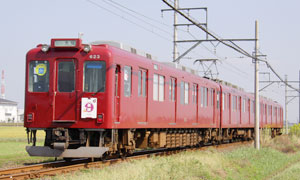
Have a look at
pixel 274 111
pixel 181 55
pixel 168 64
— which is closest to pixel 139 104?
pixel 168 64

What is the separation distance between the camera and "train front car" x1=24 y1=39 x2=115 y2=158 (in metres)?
13.2

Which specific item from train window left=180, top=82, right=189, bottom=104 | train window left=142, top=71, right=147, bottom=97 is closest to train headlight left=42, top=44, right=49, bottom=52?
train window left=142, top=71, right=147, bottom=97

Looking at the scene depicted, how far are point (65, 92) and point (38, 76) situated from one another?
977 millimetres

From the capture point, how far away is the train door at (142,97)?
50.2 feet

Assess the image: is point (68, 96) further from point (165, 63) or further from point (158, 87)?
point (165, 63)

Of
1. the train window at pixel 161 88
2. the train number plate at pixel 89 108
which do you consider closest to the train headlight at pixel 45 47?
the train number plate at pixel 89 108

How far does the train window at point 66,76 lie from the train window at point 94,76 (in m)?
0.38

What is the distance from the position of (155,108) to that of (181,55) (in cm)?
788

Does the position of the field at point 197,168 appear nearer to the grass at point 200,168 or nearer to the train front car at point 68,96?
the grass at point 200,168

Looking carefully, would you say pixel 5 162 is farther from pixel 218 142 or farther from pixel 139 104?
pixel 218 142

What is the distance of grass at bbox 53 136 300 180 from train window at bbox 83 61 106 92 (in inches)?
86.7

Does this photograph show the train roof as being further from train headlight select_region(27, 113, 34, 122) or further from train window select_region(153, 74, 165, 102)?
train headlight select_region(27, 113, 34, 122)

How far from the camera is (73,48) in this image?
535 inches

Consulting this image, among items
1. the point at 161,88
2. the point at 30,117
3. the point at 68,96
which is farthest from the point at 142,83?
the point at 30,117
